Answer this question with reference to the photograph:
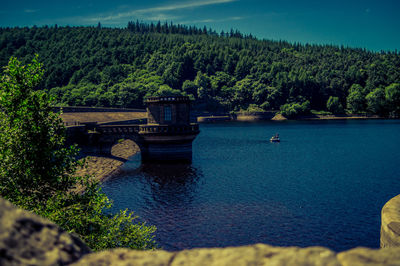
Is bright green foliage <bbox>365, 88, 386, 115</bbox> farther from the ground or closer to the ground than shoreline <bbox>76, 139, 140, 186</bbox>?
farther from the ground

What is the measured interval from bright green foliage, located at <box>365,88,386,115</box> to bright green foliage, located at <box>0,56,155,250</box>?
201m

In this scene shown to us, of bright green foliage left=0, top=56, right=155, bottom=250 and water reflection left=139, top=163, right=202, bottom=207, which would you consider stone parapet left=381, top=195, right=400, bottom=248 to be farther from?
water reflection left=139, top=163, right=202, bottom=207

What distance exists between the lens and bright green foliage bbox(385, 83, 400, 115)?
19225 centimetres

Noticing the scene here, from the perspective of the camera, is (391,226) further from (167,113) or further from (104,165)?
(104,165)

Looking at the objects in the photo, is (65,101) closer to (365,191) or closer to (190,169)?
(190,169)

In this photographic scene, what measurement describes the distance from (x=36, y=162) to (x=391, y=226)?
660 inches

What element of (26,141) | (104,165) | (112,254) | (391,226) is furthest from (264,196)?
(112,254)

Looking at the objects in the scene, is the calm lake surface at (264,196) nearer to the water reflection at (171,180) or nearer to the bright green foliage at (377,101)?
the water reflection at (171,180)

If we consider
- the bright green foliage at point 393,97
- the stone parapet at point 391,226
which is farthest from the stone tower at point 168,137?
the bright green foliage at point 393,97

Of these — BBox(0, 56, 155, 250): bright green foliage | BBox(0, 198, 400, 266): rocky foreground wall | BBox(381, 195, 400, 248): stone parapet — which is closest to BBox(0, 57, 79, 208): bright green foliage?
BBox(0, 56, 155, 250): bright green foliage

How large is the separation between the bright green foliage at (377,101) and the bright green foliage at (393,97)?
2.44 m

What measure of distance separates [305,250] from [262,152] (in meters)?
78.1

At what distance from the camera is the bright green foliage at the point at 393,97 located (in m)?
192

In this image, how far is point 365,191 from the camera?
45906 mm
